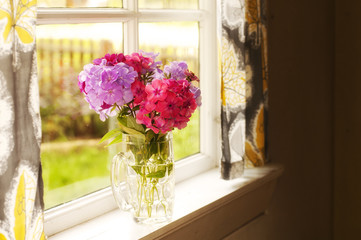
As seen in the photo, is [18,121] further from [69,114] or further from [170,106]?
[69,114]

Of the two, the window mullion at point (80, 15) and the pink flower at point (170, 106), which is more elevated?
the window mullion at point (80, 15)

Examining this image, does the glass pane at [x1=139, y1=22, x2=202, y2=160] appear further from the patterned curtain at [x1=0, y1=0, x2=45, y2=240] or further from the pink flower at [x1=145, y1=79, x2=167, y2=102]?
the patterned curtain at [x1=0, y1=0, x2=45, y2=240]

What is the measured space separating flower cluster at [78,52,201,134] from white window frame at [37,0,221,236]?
9.7 inches

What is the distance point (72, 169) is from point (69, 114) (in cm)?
18

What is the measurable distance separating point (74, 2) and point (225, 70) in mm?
566

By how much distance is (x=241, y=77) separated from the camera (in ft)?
5.67

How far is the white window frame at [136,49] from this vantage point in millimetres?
1375

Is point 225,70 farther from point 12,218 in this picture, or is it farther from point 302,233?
point 302,233

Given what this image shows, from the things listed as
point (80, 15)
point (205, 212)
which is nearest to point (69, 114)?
point (80, 15)

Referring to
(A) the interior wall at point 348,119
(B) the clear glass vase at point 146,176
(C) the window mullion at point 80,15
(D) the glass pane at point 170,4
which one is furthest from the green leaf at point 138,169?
(A) the interior wall at point 348,119

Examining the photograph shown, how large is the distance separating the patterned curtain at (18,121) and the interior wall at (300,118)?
1131 mm

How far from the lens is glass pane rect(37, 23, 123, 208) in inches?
55.6

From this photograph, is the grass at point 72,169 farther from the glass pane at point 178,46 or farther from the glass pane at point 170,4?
the glass pane at point 170,4

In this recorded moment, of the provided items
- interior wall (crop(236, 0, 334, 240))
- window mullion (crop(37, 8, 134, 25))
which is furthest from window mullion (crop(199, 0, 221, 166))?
window mullion (crop(37, 8, 134, 25))
